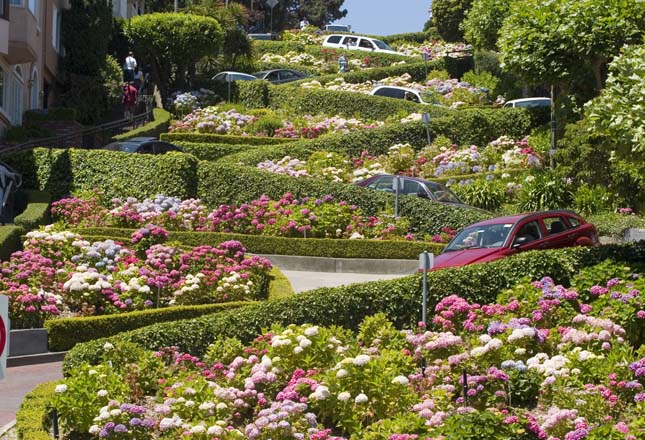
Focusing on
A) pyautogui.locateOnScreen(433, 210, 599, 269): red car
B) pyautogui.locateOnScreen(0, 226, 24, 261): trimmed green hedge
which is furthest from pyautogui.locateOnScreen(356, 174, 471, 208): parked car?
pyautogui.locateOnScreen(0, 226, 24, 261): trimmed green hedge

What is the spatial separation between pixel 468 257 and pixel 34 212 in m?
9.47

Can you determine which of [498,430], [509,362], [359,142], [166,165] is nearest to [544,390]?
[509,362]

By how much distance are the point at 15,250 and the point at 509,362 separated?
11446 mm

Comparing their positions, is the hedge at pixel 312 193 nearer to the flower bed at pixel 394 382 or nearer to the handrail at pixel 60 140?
the handrail at pixel 60 140

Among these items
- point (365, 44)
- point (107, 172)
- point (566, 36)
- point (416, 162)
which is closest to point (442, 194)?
point (566, 36)

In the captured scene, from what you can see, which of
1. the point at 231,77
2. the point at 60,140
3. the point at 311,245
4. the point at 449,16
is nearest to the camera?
the point at 311,245

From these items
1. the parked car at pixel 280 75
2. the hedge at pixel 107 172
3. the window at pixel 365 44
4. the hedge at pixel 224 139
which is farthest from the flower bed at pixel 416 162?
the window at pixel 365 44

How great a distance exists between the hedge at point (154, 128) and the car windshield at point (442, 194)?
37.5ft

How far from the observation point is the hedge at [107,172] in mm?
31047

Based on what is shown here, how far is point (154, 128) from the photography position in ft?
139

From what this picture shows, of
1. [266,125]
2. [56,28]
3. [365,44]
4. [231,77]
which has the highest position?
[56,28]

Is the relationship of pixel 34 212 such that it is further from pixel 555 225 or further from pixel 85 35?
pixel 85 35

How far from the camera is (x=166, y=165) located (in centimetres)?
3111

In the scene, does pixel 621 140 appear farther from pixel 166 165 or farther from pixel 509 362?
pixel 166 165
